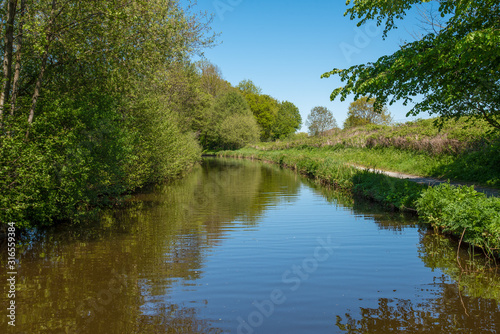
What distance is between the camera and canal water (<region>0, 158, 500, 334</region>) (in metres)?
5.43

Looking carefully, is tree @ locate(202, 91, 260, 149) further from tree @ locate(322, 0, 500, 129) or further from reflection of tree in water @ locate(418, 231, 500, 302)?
reflection of tree in water @ locate(418, 231, 500, 302)

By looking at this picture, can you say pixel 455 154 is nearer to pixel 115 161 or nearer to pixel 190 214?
pixel 190 214

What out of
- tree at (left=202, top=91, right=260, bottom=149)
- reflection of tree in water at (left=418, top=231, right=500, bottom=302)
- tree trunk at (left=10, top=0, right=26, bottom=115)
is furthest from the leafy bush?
tree at (left=202, top=91, right=260, bottom=149)

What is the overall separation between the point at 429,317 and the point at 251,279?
10.6 feet

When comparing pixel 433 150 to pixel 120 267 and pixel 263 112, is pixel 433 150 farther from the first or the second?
pixel 263 112

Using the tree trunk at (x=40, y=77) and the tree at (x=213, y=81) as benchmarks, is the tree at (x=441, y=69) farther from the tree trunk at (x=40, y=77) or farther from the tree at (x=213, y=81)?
the tree at (x=213, y=81)

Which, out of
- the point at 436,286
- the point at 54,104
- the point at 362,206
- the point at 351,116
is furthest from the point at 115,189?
the point at 351,116

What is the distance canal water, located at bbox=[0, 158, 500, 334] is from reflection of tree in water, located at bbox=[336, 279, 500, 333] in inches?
0.7

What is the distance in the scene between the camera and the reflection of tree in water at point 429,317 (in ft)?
17.0

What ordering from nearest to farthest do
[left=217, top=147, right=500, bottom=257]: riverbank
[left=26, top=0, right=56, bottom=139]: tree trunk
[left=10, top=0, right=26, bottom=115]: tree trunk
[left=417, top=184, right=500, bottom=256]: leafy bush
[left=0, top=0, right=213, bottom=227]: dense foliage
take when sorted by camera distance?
[left=417, top=184, right=500, bottom=256]: leafy bush < [left=217, top=147, right=500, bottom=257]: riverbank < [left=0, top=0, right=213, bottom=227]: dense foliage < [left=10, top=0, right=26, bottom=115]: tree trunk < [left=26, top=0, right=56, bottom=139]: tree trunk

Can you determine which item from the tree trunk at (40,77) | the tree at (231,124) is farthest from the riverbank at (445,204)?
the tree at (231,124)

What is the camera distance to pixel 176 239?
10.4 m

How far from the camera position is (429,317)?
18.0 feet

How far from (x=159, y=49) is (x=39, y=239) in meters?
7.16
